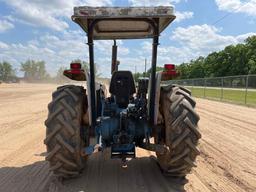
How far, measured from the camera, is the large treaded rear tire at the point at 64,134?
550 cm

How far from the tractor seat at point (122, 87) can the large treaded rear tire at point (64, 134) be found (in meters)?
0.77

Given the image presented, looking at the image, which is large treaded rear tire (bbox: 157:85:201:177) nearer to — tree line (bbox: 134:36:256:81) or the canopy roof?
the canopy roof

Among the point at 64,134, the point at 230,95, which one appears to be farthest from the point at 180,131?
the point at 230,95

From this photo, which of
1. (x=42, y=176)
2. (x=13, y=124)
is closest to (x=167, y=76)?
(x=42, y=176)

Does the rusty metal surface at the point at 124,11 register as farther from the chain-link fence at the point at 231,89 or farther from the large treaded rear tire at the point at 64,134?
the chain-link fence at the point at 231,89

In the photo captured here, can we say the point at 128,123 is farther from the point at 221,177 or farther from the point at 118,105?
the point at 221,177

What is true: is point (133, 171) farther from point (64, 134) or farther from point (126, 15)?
point (126, 15)

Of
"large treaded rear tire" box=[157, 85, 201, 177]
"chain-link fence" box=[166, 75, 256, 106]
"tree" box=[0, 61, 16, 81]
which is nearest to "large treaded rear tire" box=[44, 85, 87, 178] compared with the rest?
"large treaded rear tire" box=[157, 85, 201, 177]

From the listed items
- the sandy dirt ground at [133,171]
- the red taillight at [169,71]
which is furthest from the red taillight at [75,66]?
the sandy dirt ground at [133,171]

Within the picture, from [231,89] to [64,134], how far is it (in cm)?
2225

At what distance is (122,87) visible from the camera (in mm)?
6355

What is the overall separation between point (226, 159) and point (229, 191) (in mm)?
2126

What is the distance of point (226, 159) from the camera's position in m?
7.71

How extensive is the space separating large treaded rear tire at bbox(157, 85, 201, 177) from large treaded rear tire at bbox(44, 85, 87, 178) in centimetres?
127
